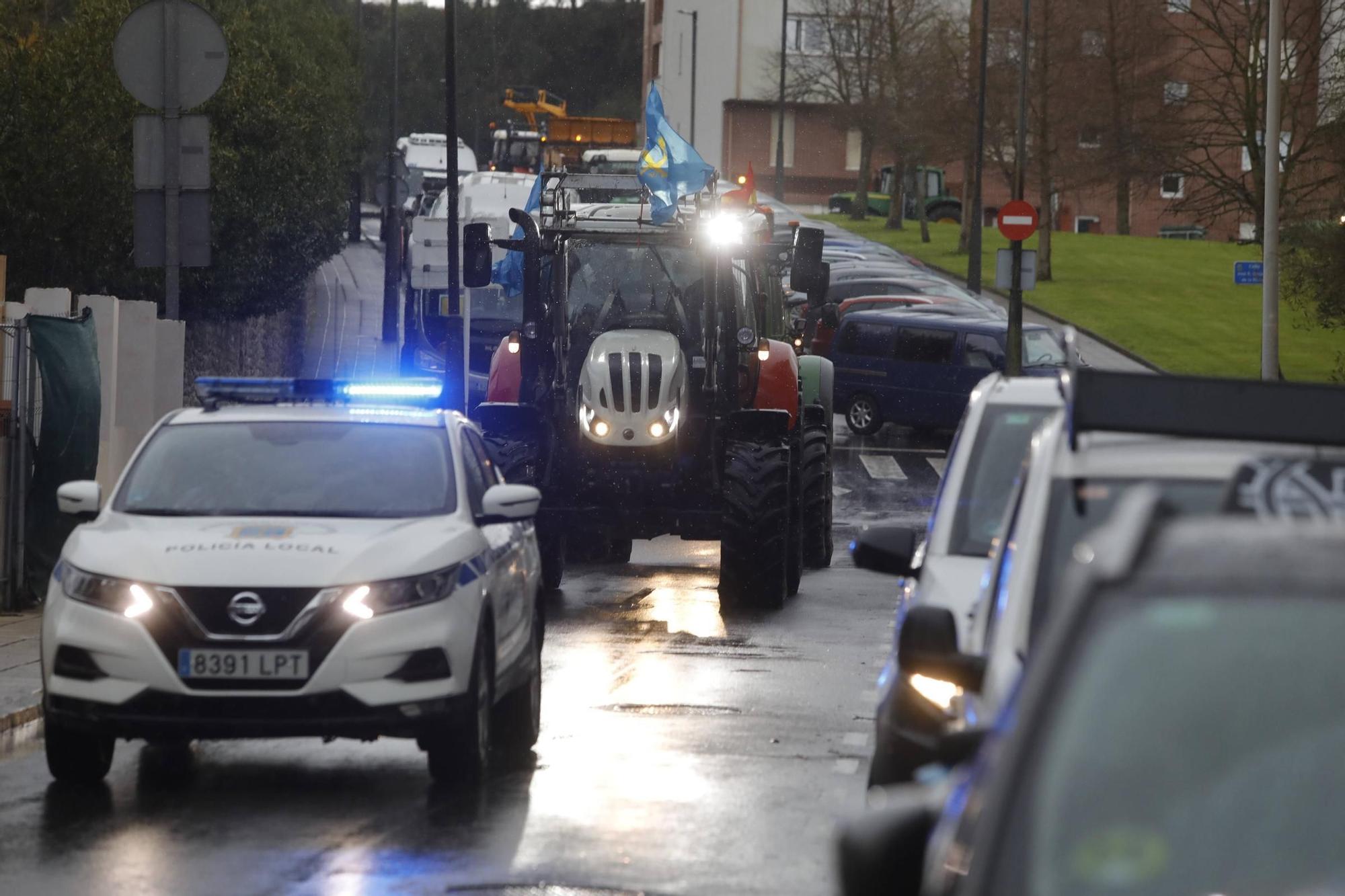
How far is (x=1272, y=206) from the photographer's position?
3472 cm

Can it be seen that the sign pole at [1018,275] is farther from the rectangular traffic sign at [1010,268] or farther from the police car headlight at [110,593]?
the police car headlight at [110,593]

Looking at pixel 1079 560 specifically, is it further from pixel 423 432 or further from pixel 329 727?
pixel 423 432

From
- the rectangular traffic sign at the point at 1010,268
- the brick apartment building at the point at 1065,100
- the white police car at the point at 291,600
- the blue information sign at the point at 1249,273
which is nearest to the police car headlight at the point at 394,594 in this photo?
the white police car at the point at 291,600

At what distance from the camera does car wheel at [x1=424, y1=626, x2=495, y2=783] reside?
32.2 ft

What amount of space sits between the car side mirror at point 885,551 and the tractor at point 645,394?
28.6 feet

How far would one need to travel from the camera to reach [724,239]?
17.7 m

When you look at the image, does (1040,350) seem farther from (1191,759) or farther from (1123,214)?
(1123,214)

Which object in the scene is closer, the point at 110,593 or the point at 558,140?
the point at 110,593

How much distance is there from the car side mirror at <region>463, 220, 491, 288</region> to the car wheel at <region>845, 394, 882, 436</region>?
19124 mm

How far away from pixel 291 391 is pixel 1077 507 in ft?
18.7

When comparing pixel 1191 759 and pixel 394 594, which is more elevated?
pixel 1191 759

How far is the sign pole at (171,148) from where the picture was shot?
48.2 feet

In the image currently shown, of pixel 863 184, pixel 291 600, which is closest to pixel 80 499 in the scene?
pixel 291 600

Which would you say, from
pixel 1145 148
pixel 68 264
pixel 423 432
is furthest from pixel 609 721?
pixel 1145 148
